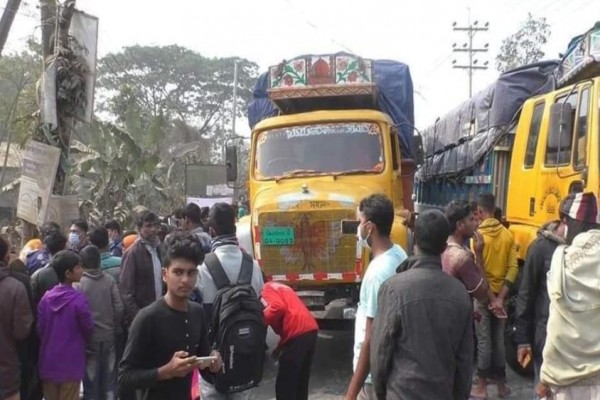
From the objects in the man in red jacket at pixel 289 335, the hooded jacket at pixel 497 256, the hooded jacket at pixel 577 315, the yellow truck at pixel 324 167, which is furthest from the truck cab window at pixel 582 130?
the man in red jacket at pixel 289 335

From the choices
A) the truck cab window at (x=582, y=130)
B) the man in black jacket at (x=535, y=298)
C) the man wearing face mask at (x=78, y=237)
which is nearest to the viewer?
the man in black jacket at (x=535, y=298)

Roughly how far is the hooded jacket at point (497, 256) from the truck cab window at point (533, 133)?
921 millimetres

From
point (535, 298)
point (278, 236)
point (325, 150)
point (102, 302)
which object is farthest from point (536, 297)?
point (325, 150)

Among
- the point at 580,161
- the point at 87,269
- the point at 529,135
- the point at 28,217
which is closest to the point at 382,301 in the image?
the point at 87,269

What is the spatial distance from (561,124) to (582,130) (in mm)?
183

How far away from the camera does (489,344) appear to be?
A: 614 cm

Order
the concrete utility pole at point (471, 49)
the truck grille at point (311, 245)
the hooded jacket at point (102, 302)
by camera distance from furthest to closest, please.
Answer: the concrete utility pole at point (471, 49), the truck grille at point (311, 245), the hooded jacket at point (102, 302)

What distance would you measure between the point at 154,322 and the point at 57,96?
250 inches

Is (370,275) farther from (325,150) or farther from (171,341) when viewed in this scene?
(325,150)

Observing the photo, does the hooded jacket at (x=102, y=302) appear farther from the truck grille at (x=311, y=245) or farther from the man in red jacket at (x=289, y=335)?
the truck grille at (x=311, y=245)

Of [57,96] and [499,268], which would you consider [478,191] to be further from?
[57,96]

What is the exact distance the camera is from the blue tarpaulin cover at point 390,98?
9.66 meters

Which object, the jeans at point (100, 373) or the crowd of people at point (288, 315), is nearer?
the crowd of people at point (288, 315)

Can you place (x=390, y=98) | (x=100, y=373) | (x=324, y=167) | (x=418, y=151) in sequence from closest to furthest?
(x=100, y=373) → (x=324, y=167) → (x=418, y=151) → (x=390, y=98)
